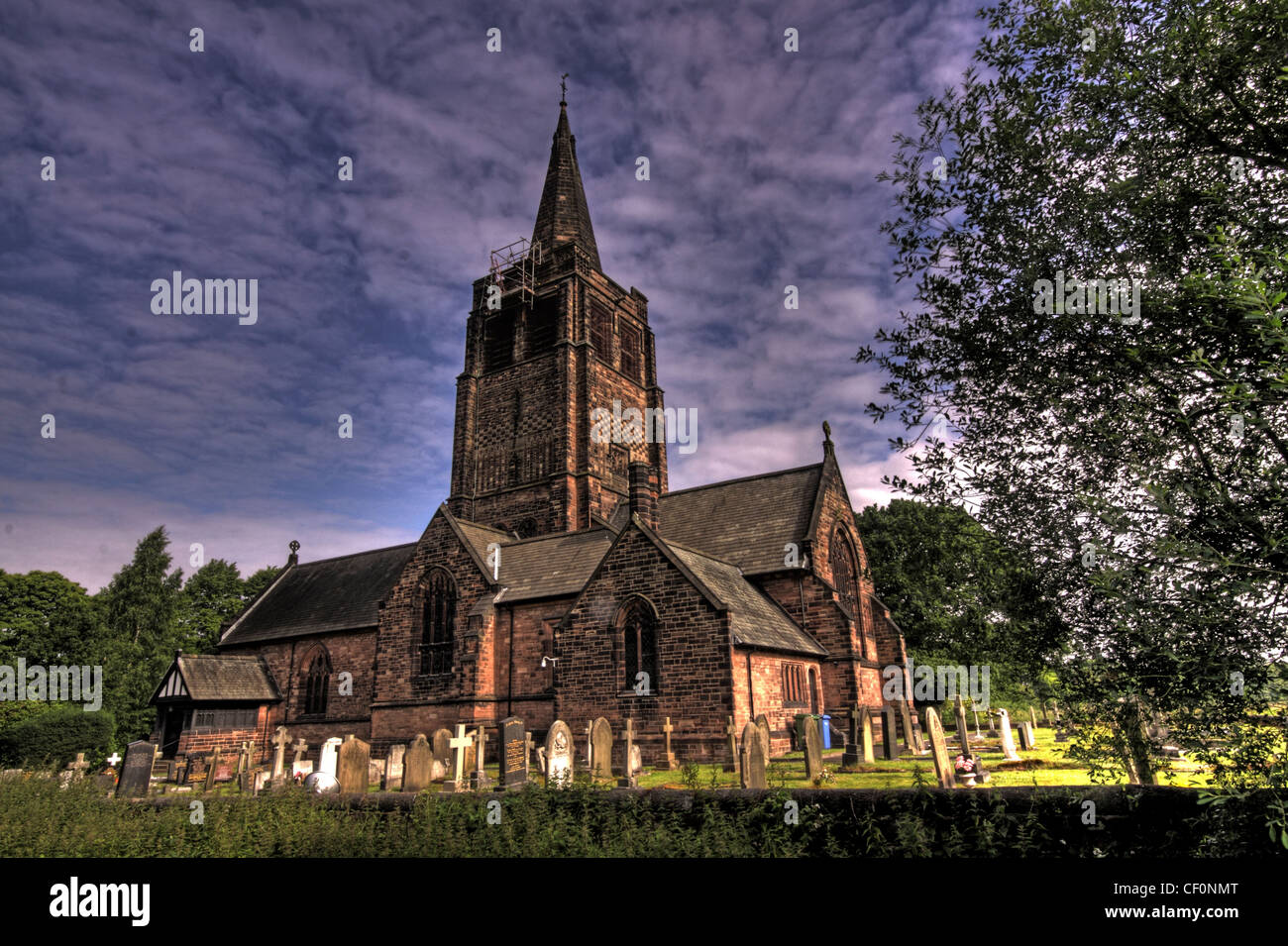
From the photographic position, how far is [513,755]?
1412 centimetres

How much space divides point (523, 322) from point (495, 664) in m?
22.7

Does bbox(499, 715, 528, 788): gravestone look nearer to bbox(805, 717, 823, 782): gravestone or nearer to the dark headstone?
the dark headstone

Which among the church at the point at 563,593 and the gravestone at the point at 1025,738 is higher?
the church at the point at 563,593

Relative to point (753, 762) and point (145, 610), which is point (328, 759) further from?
point (145, 610)

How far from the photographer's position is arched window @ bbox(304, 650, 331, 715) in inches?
1213

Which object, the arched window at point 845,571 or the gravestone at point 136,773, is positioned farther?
the arched window at point 845,571

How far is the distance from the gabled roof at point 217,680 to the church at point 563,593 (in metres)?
0.10

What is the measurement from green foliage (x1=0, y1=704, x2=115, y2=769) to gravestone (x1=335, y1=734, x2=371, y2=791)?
25074 millimetres

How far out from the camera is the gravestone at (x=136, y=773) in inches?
544

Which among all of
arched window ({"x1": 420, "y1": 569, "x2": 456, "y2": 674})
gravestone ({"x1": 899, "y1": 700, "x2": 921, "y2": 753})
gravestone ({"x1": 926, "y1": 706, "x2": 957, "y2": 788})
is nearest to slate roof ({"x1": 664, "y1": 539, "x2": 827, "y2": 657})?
gravestone ({"x1": 899, "y1": 700, "x2": 921, "y2": 753})

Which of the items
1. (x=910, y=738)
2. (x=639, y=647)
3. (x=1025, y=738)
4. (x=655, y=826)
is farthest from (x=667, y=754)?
(x=1025, y=738)

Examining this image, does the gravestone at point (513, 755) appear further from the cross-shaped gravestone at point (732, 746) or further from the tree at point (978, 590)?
the tree at point (978, 590)

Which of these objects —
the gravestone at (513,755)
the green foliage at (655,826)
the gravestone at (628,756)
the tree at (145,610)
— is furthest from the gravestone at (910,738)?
the tree at (145,610)
